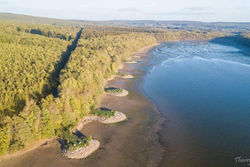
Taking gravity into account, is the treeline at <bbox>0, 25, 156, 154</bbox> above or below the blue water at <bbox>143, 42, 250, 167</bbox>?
above

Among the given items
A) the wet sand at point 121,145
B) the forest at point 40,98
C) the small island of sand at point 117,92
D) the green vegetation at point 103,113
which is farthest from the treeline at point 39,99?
the small island of sand at point 117,92

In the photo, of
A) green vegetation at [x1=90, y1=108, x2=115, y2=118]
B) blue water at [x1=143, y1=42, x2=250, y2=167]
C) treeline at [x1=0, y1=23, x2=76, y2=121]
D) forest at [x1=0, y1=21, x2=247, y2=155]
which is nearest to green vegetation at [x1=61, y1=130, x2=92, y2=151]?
forest at [x1=0, y1=21, x2=247, y2=155]

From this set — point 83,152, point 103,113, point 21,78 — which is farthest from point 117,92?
point 83,152

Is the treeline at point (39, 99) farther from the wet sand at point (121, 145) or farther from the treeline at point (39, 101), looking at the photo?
the wet sand at point (121, 145)

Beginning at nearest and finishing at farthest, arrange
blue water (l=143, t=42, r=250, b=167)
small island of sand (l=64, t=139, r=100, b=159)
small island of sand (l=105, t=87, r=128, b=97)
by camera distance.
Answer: small island of sand (l=64, t=139, r=100, b=159) < blue water (l=143, t=42, r=250, b=167) < small island of sand (l=105, t=87, r=128, b=97)

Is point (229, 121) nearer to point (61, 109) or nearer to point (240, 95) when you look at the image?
point (240, 95)

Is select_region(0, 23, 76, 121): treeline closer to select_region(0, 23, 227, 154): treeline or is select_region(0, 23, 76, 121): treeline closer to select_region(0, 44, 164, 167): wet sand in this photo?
select_region(0, 23, 227, 154): treeline
